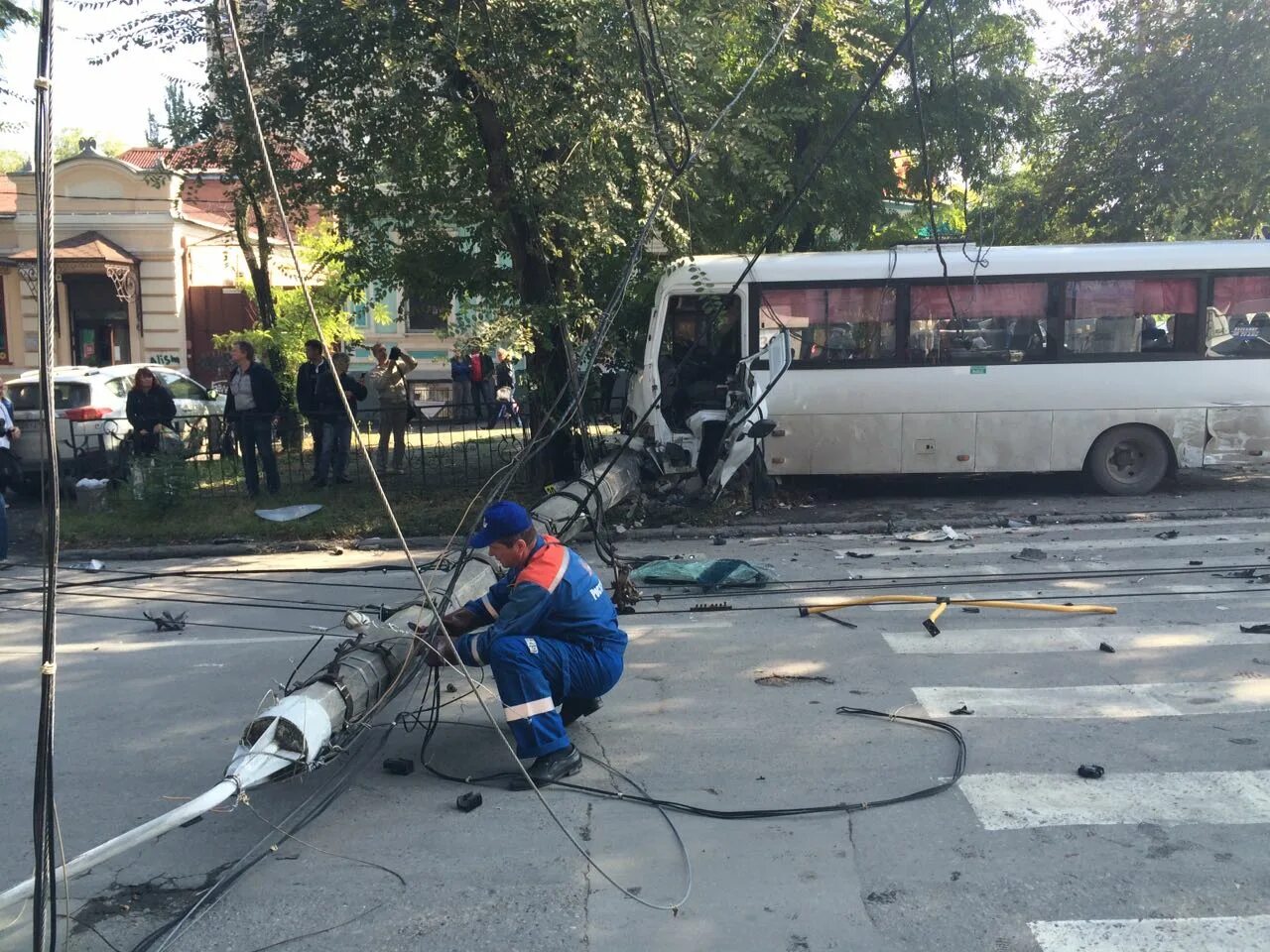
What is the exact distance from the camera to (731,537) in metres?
11.5

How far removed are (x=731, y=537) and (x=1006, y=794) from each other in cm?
667

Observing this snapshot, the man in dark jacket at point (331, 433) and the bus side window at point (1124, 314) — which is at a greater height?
the bus side window at point (1124, 314)

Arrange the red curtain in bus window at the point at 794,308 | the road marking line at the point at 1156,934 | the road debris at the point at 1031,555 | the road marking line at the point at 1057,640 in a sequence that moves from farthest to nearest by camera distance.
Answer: the red curtain in bus window at the point at 794,308 → the road debris at the point at 1031,555 → the road marking line at the point at 1057,640 → the road marking line at the point at 1156,934

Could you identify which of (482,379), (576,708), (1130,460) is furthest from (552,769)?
(482,379)

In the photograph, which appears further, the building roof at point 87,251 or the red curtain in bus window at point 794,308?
the building roof at point 87,251

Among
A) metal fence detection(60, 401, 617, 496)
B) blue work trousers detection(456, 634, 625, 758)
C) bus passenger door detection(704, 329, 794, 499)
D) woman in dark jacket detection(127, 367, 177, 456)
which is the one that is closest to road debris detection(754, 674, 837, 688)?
blue work trousers detection(456, 634, 625, 758)

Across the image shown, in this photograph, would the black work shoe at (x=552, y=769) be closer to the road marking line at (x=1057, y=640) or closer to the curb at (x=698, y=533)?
the road marking line at (x=1057, y=640)

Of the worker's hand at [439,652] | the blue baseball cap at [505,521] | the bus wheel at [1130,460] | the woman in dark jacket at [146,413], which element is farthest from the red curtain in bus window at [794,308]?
the worker's hand at [439,652]

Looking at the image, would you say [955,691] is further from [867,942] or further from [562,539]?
[562,539]

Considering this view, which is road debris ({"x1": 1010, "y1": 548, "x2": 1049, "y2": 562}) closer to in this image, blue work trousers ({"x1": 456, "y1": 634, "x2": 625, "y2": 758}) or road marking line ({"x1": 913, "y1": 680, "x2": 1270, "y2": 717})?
road marking line ({"x1": 913, "y1": 680, "x2": 1270, "y2": 717})

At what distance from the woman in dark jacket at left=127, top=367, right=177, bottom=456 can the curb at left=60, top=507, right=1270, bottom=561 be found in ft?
8.58

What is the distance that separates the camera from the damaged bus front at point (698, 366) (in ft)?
41.8

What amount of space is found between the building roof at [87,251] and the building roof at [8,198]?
1338 mm

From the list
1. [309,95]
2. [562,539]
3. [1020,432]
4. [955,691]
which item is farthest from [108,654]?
[1020,432]
